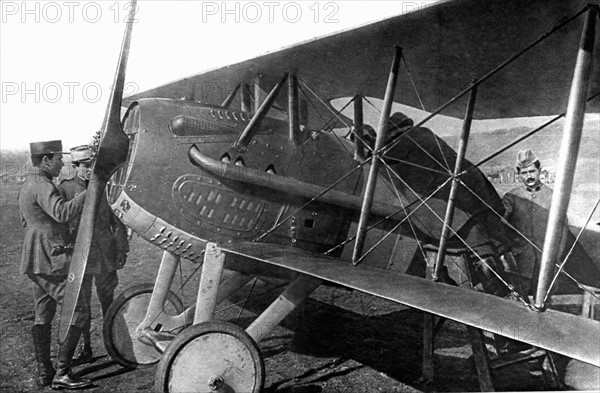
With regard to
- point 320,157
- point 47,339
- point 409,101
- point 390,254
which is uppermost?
point 409,101

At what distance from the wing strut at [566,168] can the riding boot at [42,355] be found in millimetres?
3392

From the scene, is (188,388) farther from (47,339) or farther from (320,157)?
(320,157)

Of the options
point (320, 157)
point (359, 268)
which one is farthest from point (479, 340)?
point (320, 157)

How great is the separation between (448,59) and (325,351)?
283 cm

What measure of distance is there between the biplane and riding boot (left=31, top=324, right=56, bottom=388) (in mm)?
283

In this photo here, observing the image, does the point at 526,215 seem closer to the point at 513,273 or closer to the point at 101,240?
the point at 513,273

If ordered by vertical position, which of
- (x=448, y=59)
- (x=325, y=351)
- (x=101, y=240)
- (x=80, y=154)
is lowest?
(x=325, y=351)

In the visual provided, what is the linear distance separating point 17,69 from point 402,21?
112 inches

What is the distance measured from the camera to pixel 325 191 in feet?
10.7

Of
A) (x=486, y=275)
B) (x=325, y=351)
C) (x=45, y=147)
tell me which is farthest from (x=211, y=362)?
(x=486, y=275)

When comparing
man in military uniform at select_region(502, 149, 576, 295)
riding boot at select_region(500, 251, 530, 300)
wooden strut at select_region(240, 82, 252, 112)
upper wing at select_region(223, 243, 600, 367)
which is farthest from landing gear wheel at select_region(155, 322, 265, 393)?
man in military uniform at select_region(502, 149, 576, 295)

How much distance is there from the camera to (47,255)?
11.1 feet

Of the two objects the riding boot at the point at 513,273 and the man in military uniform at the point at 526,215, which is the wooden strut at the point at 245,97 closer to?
the man in military uniform at the point at 526,215

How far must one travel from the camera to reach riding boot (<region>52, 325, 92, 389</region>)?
3143 mm
